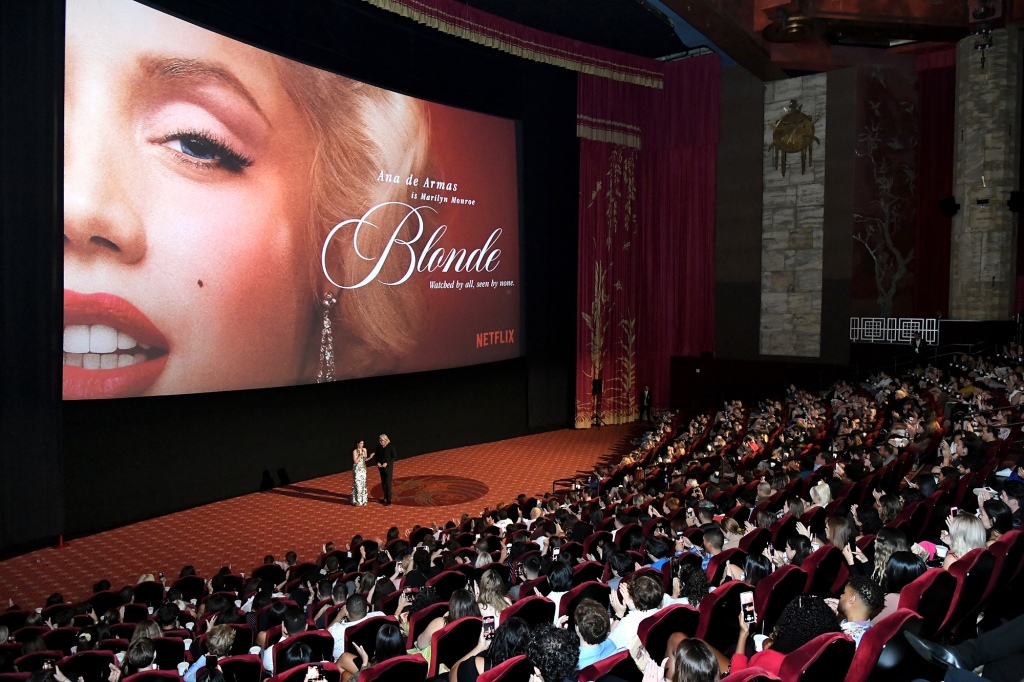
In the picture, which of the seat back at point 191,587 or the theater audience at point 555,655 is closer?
the theater audience at point 555,655

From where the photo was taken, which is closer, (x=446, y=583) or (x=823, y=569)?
(x=823, y=569)

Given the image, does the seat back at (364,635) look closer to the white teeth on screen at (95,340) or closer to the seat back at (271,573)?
the seat back at (271,573)

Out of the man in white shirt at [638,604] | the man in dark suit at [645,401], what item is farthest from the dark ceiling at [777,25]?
the man in white shirt at [638,604]

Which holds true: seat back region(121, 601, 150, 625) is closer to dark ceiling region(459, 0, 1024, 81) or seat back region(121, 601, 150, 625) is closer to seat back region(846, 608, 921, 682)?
seat back region(846, 608, 921, 682)

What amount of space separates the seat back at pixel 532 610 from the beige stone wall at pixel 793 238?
1486 cm

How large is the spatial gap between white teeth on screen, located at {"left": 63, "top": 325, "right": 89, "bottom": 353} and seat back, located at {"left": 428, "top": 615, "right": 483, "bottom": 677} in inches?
291

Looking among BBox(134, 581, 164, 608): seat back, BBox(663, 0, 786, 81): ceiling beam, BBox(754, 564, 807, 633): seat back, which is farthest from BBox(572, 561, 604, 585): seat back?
BBox(663, 0, 786, 81): ceiling beam

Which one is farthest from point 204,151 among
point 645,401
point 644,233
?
point 645,401

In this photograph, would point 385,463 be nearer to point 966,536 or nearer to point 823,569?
point 823,569

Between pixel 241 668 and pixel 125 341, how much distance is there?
691 centimetres

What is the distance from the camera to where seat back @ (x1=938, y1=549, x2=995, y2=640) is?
3289 millimetres

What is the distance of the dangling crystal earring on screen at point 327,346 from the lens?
472 inches

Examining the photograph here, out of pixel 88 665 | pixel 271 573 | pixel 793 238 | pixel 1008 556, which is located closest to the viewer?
pixel 1008 556

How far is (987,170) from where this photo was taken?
15109 millimetres
